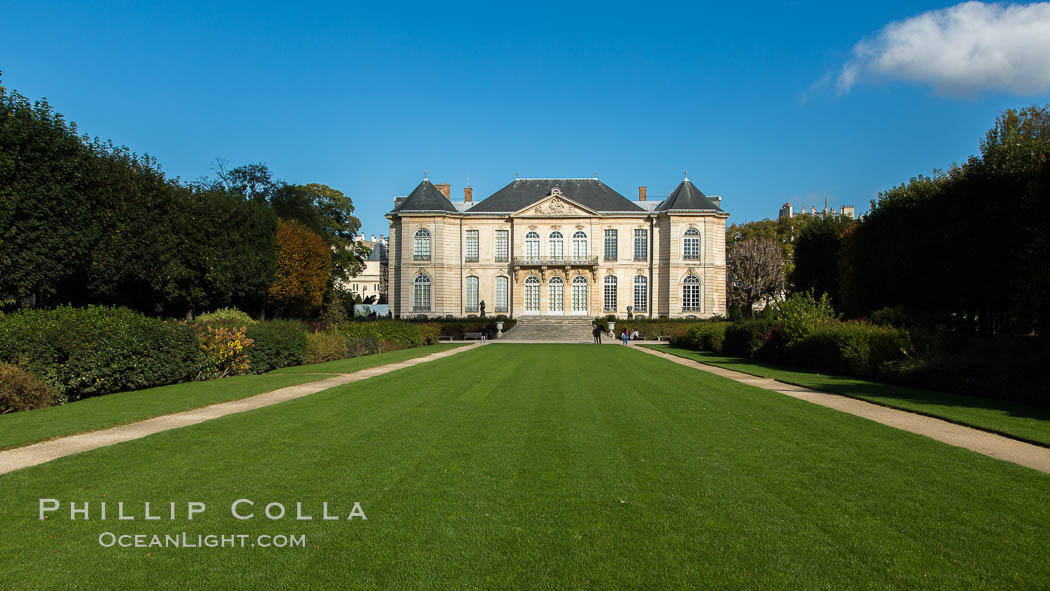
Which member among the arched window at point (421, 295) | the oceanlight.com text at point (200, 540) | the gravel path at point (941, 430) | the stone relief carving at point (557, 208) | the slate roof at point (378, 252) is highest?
the slate roof at point (378, 252)

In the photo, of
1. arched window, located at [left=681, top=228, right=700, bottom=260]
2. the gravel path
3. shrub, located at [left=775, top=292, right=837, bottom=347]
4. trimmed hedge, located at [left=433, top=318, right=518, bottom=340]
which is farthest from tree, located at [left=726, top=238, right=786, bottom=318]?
the gravel path

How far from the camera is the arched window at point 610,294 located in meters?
57.0

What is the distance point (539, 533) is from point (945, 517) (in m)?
3.21

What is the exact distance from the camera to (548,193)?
58.2m

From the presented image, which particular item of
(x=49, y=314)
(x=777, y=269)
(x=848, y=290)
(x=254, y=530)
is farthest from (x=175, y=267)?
(x=777, y=269)

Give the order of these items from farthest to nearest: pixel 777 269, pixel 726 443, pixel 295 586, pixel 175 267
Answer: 1. pixel 777 269
2. pixel 175 267
3. pixel 726 443
4. pixel 295 586

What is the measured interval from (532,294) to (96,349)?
147ft

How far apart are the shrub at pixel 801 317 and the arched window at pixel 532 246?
34.9 meters

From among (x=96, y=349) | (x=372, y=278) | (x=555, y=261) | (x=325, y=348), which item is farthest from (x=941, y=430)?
(x=372, y=278)

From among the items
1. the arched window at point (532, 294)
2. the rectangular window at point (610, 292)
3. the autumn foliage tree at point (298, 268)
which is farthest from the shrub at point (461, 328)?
the rectangular window at point (610, 292)

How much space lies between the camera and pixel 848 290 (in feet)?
110

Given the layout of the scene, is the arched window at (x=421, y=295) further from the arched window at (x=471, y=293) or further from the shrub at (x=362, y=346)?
the shrub at (x=362, y=346)

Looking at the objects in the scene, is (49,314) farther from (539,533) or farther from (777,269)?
(777,269)

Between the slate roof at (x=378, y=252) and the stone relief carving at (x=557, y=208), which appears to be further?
the slate roof at (x=378, y=252)
